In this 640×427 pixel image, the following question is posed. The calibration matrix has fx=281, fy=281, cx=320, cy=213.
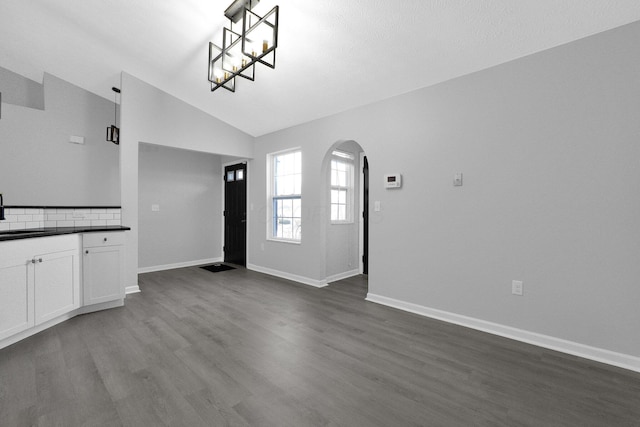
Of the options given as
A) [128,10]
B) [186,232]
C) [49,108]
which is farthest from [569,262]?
[49,108]

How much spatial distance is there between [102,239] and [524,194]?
4.31m

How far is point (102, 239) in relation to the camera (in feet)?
10.3

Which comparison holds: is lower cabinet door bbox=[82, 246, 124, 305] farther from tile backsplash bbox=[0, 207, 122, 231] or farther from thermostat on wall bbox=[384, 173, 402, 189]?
thermostat on wall bbox=[384, 173, 402, 189]

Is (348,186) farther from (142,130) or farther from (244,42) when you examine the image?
(142,130)

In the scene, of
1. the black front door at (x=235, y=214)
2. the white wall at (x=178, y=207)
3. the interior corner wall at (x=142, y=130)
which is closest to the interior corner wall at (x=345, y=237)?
the black front door at (x=235, y=214)

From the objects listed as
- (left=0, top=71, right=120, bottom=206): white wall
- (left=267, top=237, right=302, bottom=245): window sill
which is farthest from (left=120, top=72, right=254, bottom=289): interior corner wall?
(left=267, top=237, right=302, bottom=245): window sill

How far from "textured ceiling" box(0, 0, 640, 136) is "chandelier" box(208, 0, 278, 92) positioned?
→ 133 millimetres

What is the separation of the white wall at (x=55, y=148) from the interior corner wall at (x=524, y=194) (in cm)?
409

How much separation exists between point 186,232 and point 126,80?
9.17ft

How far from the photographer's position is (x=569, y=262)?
7.47 feet

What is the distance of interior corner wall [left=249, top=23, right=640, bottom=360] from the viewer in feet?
6.88

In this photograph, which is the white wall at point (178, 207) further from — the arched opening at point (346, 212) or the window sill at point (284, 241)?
the arched opening at point (346, 212)

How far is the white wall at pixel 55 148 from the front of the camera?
3641 mm

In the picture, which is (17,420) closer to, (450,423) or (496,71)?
(450,423)
